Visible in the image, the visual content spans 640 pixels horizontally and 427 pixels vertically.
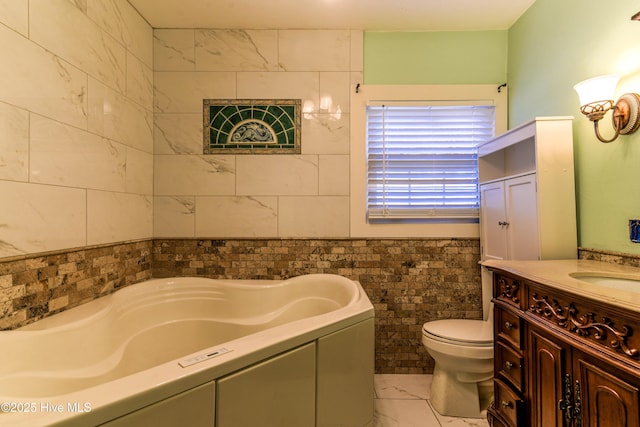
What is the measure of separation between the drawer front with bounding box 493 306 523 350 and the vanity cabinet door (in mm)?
70

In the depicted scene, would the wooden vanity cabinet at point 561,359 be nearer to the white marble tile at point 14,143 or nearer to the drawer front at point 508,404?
the drawer front at point 508,404

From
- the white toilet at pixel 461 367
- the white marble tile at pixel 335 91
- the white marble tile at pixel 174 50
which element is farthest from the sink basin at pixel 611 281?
the white marble tile at pixel 174 50

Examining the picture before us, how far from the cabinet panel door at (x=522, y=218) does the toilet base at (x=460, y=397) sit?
0.82m

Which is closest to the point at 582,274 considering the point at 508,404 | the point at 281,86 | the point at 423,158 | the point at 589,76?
the point at 508,404

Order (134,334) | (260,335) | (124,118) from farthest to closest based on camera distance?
(124,118), (134,334), (260,335)

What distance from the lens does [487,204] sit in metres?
2.02

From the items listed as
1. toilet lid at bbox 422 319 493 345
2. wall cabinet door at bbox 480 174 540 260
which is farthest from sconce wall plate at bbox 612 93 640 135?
toilet lid at bbox 422 319 493 345

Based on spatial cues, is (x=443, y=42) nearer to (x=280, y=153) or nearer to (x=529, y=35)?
(x=529, y=35)

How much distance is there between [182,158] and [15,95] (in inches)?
40.5

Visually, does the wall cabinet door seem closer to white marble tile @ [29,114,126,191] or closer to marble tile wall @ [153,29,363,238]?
marble tile wall @ [153,29,363,238]

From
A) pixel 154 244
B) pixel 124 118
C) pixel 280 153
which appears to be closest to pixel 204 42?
pixel 124 118

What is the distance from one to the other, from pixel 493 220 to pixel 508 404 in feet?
3.60

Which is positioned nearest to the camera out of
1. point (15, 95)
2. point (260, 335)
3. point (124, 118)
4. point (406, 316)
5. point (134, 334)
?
point (260, 335)

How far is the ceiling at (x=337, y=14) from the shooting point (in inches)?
76.5
